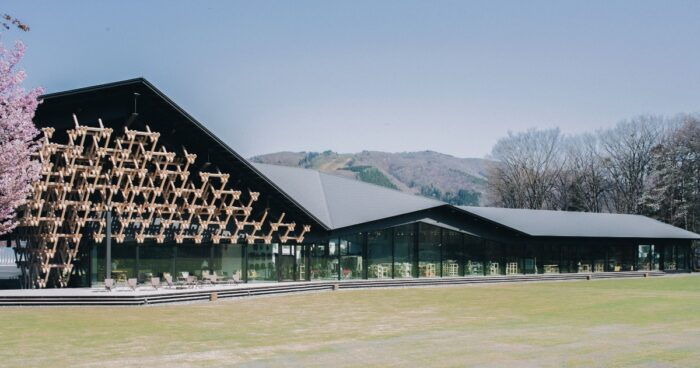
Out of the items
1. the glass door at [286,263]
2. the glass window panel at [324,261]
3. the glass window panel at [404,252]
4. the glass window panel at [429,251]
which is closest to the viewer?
the glass door at [286,263]

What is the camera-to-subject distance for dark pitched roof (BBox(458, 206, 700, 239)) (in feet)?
186

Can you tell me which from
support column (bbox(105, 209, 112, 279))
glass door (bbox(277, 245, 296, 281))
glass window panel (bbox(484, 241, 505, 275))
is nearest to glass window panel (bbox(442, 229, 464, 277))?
glass window panel (bbox(484, 241, 505, 275))

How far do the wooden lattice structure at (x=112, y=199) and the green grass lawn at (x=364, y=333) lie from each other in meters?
5.90

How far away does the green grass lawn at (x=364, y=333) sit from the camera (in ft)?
55.1

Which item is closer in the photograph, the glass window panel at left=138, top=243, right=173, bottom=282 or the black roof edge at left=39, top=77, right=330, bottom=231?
the black roof edge at left=39, top=77, right=330, bottom=231

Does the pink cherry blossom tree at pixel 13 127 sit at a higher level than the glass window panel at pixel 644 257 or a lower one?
higher

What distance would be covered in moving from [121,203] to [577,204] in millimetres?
68673

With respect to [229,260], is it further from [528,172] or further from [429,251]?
[528,172]

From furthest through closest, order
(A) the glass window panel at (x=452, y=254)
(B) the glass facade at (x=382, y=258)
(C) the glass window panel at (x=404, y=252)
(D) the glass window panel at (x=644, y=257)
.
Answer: (D) the glass window panel at (x=644, y=257)
(A) the glass window panel at (x=452, y=254)
(C) the glass window panel at (x=404, y=252)
(B) the glass facade at (x=382, y=258)

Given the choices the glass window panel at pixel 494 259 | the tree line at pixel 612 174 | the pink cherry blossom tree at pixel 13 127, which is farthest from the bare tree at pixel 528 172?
the pink cherry blossom tree at pixel 13 127

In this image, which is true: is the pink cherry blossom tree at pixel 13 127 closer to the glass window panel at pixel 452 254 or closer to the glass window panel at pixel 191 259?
the glass window panel at pixel 191 259

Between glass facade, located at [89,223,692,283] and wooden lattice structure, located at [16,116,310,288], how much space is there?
3.70 feet

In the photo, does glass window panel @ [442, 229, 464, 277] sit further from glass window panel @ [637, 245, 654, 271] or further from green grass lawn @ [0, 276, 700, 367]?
glass window panel @ [637, 245, 654, 271]

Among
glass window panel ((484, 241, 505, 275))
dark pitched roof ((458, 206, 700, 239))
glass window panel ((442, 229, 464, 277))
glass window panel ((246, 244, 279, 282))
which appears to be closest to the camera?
glass window panel ((246, 244, 279, 282))
